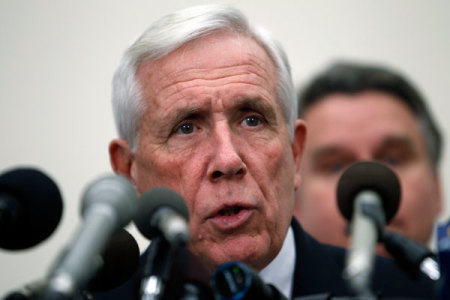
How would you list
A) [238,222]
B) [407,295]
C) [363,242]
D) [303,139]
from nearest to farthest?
[363,242]
[238,222]
[407,295]
[303,139]

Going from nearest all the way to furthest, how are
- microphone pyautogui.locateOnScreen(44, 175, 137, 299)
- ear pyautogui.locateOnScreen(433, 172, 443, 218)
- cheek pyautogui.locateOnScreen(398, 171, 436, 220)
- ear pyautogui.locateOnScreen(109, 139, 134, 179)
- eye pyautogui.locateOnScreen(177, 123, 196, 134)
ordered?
1. microphone pyautogui.locateOnScreen(44, 175, 137, 299)
2. eye pyautogui.locateOnScreen(177, 123, 196, 134)
3. ear pyautogui.locateOnScreen(109, 139, 134, 179)
4. cheek pyautogui.locateOnScreen(398, 171, 436, 220)
5. ear pyautogui.locateOnScreen(433, 172, 443, 218)

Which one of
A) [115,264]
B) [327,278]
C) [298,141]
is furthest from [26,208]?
[298,141]

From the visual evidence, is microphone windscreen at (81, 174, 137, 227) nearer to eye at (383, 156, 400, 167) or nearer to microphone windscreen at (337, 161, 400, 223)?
microphone windscreen at (337, 161, 400, 223)

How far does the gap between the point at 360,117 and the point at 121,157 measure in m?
2.47

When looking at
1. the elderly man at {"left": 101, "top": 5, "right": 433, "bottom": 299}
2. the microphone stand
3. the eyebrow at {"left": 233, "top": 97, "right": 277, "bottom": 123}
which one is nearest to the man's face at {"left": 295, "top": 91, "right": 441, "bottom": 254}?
the elderly man at {"left": 101, "top": 5, "right": 433, "bottom": 299}

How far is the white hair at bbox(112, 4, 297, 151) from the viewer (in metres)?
3.48

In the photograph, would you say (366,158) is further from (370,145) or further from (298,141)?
(298,141)

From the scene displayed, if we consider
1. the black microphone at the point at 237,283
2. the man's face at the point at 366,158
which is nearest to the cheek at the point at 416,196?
the man's face at the point at 366,158

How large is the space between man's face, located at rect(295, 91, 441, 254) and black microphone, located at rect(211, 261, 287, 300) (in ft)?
10.6

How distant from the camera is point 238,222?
304 centimetres

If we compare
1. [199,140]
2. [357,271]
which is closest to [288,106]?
[199,140]

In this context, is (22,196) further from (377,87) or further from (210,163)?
(377,87)

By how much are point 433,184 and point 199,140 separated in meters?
2.93

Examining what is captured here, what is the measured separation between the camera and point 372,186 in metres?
2.29
